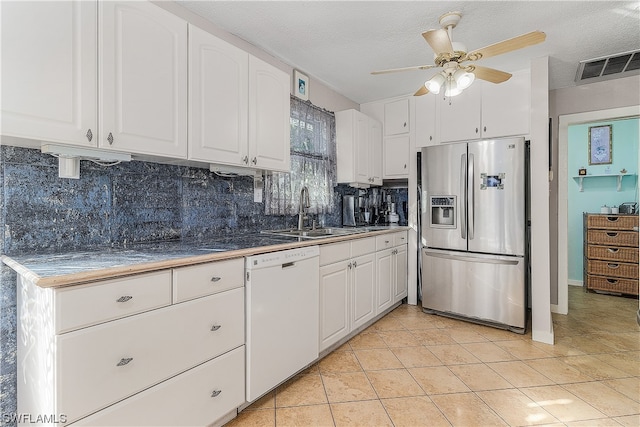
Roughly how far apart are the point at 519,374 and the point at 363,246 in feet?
4.62

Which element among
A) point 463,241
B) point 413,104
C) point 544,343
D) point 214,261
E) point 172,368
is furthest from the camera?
point 413,104

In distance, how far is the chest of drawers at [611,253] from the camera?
391 cm

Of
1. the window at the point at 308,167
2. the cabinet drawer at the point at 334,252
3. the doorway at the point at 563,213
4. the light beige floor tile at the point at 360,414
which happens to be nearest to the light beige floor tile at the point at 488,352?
the light beige floor tile at the point at 360,414

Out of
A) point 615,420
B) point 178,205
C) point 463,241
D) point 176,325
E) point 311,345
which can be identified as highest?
point 178,205

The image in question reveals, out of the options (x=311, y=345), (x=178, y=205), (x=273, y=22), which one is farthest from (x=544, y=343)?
(x=273, y=22)

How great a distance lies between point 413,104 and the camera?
368 centimetres

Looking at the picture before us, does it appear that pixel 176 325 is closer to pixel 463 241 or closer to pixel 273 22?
pixel 273 22

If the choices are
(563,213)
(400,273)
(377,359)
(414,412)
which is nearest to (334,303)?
(377,359)

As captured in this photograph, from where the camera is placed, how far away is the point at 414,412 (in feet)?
5.91

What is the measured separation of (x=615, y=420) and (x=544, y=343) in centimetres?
102

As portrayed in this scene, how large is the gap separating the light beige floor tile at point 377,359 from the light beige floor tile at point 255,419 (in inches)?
30.7

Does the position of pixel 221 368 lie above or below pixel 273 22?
below

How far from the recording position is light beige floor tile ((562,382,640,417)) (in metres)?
1.80

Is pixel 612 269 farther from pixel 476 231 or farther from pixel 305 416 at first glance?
pixel 305 416
